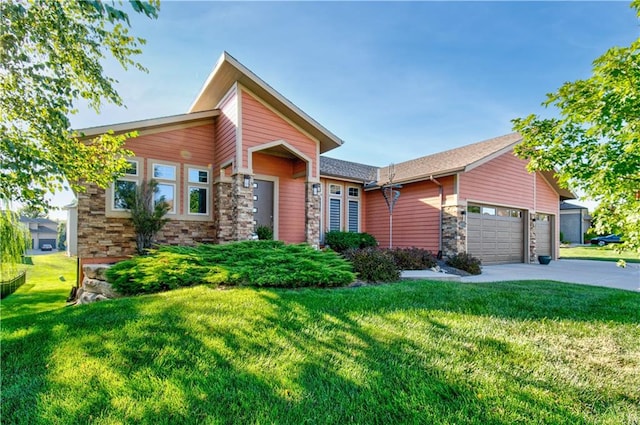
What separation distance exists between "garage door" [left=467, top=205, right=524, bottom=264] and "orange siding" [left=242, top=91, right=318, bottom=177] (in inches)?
278

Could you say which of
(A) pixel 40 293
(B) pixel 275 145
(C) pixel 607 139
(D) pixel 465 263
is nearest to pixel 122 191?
(B) pixel 275 145

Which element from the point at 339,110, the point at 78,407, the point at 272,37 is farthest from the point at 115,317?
the point at 339,110

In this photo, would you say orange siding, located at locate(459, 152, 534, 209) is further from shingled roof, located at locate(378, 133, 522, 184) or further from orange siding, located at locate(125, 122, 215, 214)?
orange siding, located at locate(125, 122, 215, 214)

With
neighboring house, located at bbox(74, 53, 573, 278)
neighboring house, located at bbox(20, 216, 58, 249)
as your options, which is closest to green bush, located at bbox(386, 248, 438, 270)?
neighboring house, located at bbox(74, 53, 573, 278)

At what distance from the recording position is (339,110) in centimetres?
1166

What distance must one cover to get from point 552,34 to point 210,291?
9.59 metres

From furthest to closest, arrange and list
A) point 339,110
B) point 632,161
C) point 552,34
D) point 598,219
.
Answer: point 339,110 < point 552,34 < point 598,219 < point 632,161

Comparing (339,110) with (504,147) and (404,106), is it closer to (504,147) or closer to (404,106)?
(404,106)

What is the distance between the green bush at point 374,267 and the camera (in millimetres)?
7108

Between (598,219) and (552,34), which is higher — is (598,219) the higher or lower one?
the lower one

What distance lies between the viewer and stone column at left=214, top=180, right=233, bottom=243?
8852mm

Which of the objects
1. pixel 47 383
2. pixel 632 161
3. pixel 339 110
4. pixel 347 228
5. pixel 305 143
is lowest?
pixel 47 383

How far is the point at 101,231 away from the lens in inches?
310

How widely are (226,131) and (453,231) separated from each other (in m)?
8.81
